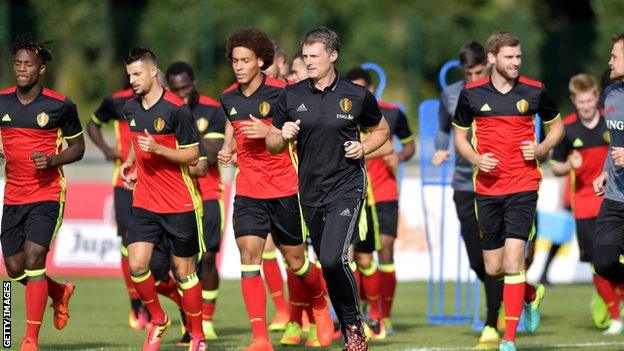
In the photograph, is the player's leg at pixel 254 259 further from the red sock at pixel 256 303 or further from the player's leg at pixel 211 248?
the player's leg at pixel 211 248

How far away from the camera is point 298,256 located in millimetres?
11539

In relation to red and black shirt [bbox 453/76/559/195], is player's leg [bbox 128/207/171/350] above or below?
below

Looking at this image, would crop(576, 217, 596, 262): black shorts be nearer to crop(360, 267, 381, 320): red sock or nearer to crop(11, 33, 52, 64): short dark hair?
crop(360, 267, 381, 320): red sock

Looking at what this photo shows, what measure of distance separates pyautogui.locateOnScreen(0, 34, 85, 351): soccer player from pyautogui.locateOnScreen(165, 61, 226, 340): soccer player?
1.97 meters

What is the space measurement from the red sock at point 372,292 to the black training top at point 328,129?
2941mm

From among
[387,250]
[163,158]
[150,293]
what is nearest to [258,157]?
[163,158]

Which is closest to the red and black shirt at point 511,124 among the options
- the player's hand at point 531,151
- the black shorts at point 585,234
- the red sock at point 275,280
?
the player's hand at point 531,151

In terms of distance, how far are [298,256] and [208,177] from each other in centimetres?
216

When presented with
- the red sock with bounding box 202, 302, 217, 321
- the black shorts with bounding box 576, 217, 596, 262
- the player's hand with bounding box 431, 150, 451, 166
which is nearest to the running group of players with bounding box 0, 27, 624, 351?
the red sock with bounding box 202, 302, 217, 321

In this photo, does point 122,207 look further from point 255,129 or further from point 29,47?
point 255,129

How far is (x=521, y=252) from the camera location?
11.3m

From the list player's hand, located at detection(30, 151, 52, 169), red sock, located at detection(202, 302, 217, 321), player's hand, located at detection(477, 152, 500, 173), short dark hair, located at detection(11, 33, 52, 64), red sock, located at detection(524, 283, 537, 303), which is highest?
short dark hair, located at detection(11, 33, 52, 64)

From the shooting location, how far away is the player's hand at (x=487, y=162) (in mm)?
11227

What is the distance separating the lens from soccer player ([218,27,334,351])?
11086mm
